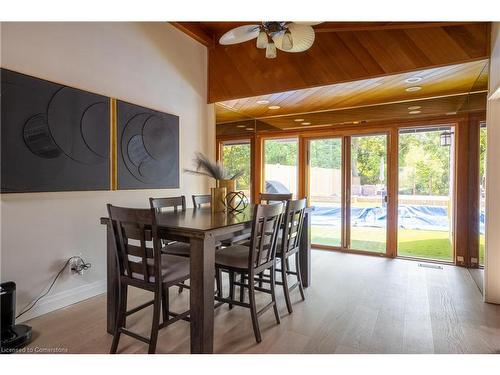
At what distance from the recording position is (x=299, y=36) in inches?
93.1

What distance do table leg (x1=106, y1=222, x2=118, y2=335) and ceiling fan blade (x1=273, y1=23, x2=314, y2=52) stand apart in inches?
79.3

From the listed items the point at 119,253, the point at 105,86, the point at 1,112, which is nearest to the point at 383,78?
the point at 105,86

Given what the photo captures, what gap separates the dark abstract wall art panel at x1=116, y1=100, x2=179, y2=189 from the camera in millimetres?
3121

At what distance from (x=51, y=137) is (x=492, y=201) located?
13.3 ft

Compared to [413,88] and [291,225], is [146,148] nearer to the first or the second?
[291,225]

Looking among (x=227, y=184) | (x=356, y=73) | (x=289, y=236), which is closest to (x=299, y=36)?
(x=356, y=73)

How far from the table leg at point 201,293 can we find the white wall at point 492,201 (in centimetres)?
271

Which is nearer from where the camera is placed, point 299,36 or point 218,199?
point 299,36

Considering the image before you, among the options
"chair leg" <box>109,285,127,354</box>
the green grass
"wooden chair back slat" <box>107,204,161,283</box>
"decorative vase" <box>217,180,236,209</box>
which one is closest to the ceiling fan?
"decorative vase" <box>217,180,236,209</box>

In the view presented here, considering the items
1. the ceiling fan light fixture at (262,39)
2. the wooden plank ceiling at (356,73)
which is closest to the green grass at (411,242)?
the wooden plank ceiling at (356,73)

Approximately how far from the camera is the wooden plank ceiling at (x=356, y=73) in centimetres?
296

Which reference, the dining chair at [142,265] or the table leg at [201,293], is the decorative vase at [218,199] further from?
the table leg at [201,293]
